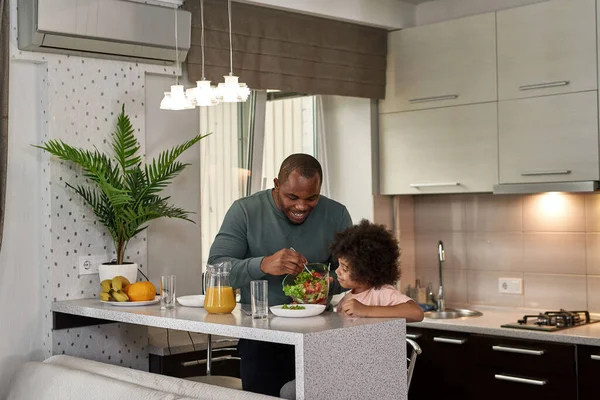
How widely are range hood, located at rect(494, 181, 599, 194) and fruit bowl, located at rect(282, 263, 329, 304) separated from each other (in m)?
1.76

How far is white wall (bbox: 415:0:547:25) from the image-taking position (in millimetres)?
4672

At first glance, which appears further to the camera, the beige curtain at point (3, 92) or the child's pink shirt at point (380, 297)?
the beige curtain at point (3, 92)

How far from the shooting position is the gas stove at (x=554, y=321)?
13.1 feet

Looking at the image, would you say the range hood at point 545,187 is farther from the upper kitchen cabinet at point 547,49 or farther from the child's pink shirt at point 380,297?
the child's pink shirt at point 380,297

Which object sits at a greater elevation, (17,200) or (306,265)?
(17,200)

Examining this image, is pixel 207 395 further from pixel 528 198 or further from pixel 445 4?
pixel 445 4

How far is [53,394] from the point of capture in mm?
3059

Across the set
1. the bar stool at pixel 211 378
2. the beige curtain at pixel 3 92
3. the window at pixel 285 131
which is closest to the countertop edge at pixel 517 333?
the bar stool at pixel 211 378

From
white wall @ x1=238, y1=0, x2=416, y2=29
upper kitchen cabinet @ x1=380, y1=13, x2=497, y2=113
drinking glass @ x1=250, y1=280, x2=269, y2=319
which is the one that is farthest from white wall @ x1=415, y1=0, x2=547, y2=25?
drinking glass @ x1=250, y1=280, x2=269, y2=319

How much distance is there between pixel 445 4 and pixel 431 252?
1428 mm

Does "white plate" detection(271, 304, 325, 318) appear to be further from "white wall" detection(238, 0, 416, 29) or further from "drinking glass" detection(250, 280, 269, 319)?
"white wall" detection(238, 0, 416, 29)

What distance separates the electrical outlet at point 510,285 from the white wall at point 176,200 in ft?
5.61

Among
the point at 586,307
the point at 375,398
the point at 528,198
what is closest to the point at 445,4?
the point at 528,198

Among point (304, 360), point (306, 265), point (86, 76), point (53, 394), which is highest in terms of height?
point (86, 76)
